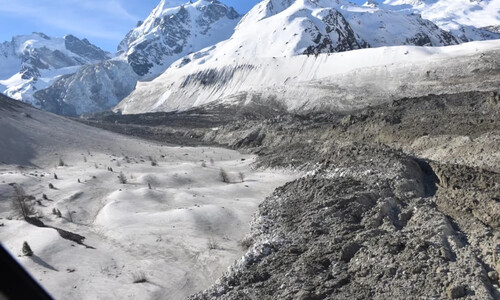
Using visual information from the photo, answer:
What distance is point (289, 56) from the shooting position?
98.7 metres

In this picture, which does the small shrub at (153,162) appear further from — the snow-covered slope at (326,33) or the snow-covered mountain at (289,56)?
the snow-covered slope at (326,33)

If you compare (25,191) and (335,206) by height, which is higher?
(25,191)

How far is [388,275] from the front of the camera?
10.2 meters

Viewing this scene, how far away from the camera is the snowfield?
39.8 ft

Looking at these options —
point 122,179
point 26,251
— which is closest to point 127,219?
point 26,251

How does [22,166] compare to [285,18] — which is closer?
[22,166]

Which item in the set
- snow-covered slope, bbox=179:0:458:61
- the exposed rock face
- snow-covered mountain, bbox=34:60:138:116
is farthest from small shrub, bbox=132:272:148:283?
snow-covered mountain, bbox=34:60:138:116

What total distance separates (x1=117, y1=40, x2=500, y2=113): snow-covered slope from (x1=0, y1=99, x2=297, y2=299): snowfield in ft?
112

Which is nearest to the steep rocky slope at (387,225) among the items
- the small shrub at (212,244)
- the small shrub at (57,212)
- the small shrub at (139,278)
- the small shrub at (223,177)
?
the small shrub at (212,244)

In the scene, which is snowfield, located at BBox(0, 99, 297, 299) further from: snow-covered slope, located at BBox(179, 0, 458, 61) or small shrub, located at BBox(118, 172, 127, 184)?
snow-covered slope, located at BBox(179, 0, 458, 61)

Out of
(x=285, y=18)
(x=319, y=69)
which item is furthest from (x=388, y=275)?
(x=285, y=18)

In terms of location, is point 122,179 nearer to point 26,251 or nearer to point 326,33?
point 26,251

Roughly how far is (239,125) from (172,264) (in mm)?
39354

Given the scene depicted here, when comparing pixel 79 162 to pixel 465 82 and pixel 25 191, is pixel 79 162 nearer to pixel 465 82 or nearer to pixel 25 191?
pixel 25 191
